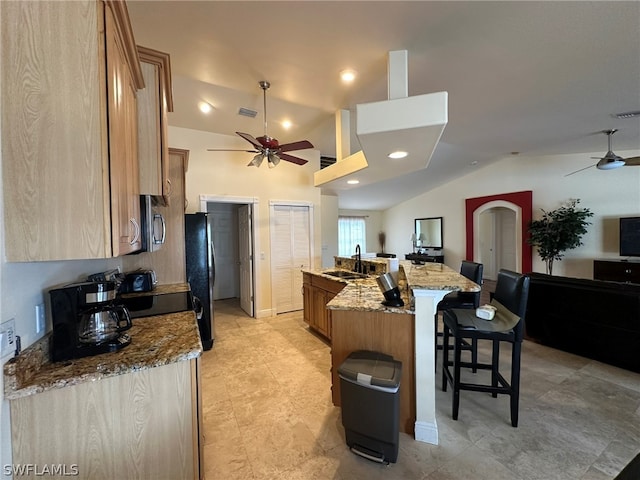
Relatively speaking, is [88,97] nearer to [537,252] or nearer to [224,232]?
[224,232]

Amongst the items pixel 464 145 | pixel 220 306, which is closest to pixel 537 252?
pixel 464 145

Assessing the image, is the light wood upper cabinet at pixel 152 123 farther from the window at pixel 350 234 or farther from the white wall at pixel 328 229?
the window at pixel 350 234

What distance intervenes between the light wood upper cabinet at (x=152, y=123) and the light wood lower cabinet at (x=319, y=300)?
2217 mm

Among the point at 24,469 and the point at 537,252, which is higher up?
the point at 537,252

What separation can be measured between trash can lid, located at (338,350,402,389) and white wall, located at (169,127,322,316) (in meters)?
3.13

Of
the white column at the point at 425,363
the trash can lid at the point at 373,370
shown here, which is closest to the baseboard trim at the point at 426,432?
the white column at the point at 425,363

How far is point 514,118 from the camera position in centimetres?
337

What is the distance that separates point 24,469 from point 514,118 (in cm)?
492

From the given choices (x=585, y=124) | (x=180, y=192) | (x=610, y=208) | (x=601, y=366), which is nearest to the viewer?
(x=601, y=366)

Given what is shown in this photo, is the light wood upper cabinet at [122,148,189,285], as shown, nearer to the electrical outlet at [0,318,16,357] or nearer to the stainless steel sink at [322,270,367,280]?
the stainless steel sink at [322,270,367,280]

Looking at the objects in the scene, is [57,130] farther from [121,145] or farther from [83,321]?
[83,321]

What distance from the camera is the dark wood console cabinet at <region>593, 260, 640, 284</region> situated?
4.50 meters

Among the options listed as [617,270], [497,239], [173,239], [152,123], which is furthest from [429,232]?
[152,123]

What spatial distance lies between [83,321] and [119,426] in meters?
0.55
